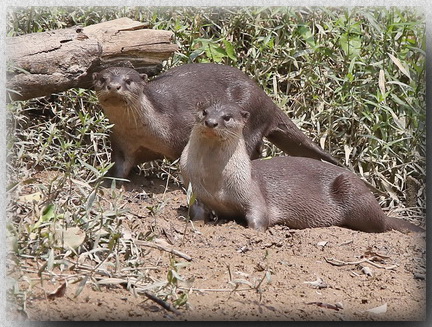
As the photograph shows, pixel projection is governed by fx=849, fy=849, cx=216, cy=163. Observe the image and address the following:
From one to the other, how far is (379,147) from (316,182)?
561mm

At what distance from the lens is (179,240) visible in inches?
151

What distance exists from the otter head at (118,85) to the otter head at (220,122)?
551mm

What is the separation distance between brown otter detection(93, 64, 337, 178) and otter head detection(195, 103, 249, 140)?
61cm

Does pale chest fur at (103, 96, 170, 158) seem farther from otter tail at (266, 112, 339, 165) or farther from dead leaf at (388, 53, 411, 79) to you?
dead leaf at (388, 53, 411, 79)

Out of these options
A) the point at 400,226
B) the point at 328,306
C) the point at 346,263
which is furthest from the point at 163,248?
the point at 400,226

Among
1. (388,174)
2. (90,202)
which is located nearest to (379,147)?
(388,174)


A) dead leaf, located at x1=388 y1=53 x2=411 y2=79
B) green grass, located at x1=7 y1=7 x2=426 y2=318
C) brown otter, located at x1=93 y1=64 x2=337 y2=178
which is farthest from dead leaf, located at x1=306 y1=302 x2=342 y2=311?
dead leaf, located at x1=388 y1=53 x2=411 y2=79

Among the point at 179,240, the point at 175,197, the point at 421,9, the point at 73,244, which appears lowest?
the point at 175,197

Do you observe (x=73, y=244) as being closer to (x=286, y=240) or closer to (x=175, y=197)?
(x=286, y=240)

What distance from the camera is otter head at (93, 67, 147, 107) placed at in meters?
4.64

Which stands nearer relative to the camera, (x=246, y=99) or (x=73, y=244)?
(x=73, y=244)

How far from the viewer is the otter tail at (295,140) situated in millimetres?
5176

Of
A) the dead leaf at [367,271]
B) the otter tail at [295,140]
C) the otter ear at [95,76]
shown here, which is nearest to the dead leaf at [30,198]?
the otter ear at [95,76]

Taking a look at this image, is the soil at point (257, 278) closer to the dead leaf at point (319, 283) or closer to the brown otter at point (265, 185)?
the dead leaf at point (319, 283)
